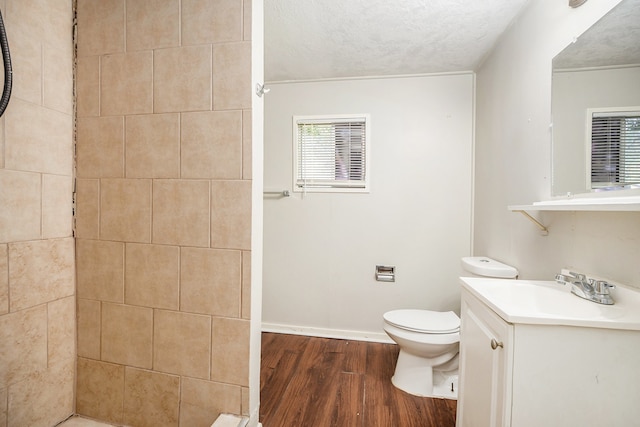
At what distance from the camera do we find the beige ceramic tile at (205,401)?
1.03 m

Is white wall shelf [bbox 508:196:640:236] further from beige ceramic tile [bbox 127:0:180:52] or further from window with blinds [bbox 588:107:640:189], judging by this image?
beige ceramic tile [bbox 127:0:180:52]

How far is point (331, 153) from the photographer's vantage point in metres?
2.46

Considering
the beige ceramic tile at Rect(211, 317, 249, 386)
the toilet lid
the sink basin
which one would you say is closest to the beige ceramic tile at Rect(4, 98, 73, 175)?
the beige ceramic tile at Rect(211, 317, 249, 386)

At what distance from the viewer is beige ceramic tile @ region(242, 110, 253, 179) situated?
995 mm

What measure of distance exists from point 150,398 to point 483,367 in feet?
4.33

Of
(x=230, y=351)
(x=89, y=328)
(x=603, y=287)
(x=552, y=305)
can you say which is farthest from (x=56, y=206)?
(x=603, y=287)

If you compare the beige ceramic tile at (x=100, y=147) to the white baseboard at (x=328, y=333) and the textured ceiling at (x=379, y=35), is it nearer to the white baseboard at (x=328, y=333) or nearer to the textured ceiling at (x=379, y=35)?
the textured ceiling at (x=379, y=35)

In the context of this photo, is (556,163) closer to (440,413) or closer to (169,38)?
(440,413)

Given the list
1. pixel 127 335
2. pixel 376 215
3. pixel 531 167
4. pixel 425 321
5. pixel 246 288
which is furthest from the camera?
pixel 376 215

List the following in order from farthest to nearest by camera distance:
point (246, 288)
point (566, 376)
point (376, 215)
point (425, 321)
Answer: point (376, 215)
point (425, 321)
point (246, 288)
point (566, 376)

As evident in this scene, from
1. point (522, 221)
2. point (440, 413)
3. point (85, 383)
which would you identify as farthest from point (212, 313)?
point (522, 221)

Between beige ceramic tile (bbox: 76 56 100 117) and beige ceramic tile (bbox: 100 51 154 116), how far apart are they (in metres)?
0.02

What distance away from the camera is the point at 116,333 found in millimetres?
1115

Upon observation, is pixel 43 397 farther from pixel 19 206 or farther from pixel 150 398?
pixel 19 206
